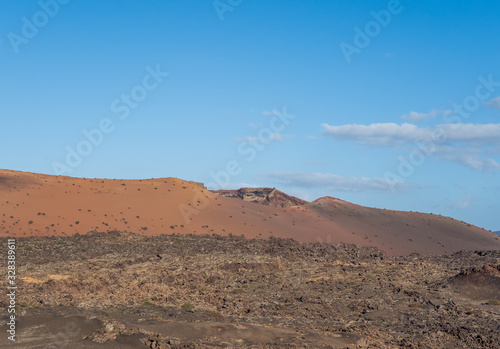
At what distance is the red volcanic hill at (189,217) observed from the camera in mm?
53531

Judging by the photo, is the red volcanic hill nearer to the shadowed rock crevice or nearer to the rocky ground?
the rocky ground

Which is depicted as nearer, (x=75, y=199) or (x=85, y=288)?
(x=85, y=288)

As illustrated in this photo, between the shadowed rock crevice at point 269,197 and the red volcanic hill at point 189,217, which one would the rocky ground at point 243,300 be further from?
the shadowed rock crevice at point 269,197

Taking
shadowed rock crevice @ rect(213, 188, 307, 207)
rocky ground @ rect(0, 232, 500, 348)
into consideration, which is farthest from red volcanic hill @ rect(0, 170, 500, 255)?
shadowed rock crevice @ rect(213, 188, 307, 207)

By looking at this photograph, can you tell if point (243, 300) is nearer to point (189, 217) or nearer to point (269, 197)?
point (189, 217)

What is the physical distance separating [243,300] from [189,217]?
3684 cm

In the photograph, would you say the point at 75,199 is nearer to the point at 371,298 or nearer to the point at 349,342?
the point at 371,298

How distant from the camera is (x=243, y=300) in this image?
24.1m

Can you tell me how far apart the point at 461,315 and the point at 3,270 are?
24.7 meters

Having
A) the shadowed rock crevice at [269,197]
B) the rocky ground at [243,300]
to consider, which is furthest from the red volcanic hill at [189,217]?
the shadowed rock crevice at [269,197]

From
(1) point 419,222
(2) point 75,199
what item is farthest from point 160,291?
(1) point 419,222

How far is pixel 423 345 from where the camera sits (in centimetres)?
1781

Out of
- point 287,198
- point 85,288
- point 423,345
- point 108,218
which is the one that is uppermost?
point 287,198

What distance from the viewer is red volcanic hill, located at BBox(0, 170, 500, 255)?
5353 centimetres
